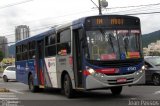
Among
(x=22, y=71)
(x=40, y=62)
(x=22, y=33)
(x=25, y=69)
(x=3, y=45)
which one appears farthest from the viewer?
(x=3, y=45)

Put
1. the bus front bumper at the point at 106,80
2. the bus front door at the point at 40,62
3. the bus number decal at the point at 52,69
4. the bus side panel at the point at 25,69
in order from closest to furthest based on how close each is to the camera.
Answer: the bus front bumper at the point at 106,80 < the bus number decal at the point at 52,69 < the bus front door at the point at 40,62 < the bus side panel at the point at 25,69

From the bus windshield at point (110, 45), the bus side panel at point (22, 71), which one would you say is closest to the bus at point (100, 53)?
the bus windshield at point (110, 45)

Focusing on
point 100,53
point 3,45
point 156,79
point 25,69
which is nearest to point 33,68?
point 25,69

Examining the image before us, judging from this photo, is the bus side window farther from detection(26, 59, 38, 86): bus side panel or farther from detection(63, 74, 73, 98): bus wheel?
detection(26, 59, 38, 86): bus side panel

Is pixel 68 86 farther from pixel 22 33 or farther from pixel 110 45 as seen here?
pixel 22 33

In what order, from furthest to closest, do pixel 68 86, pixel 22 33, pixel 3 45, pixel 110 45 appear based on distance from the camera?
pixel 3 45, pixel 22 33, pixel 68 86, pixel 110 45

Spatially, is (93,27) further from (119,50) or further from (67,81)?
(67,81)

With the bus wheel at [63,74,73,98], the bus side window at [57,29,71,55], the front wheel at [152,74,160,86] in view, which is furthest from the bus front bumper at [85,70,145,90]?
the front wheel at [152,74,160,86]

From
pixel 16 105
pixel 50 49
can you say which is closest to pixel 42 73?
pixel 50 49

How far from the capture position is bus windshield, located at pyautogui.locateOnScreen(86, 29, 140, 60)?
48.9 ft

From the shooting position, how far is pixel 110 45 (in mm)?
15008

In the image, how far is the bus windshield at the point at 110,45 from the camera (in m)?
14.9

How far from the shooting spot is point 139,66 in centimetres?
1544

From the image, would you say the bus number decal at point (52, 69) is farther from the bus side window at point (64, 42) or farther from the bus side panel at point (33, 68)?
the bus side panel at point (33, 68)
